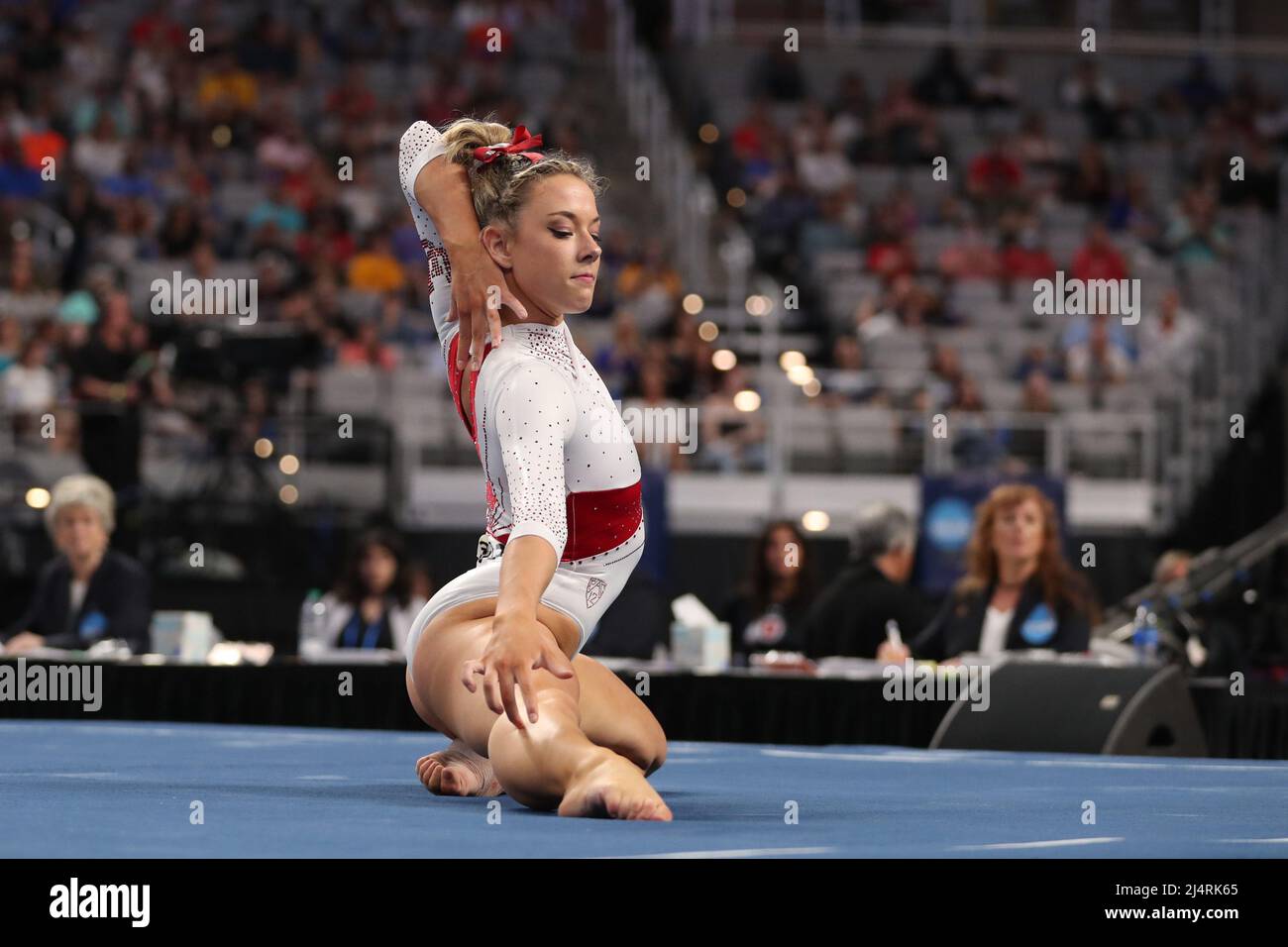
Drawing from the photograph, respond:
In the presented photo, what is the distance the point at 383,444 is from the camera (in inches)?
456

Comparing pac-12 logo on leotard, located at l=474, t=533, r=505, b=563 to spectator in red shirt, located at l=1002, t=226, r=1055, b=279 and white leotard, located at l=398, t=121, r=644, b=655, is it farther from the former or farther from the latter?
spectator in red shirt, located at l=1002, t=226, r=1055, b=279

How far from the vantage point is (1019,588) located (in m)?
7.26

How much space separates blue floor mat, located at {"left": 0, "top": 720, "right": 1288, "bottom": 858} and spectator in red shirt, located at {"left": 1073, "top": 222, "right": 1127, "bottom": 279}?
31.2 ft

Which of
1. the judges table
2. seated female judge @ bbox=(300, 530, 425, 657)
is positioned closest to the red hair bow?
the judges table

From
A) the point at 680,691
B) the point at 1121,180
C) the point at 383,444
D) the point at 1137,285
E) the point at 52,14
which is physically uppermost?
the point at 52,14

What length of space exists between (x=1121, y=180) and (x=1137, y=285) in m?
2.41

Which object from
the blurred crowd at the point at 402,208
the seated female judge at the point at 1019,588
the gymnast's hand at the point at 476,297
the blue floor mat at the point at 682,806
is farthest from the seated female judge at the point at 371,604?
the gymnast's hand at the point at 476,297

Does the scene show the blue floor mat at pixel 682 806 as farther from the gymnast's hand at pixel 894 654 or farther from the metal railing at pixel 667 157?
the metal railing at pixel 667 157

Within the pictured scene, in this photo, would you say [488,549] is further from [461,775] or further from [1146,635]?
[1146,635]

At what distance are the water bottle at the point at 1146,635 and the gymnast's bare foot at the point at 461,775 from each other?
4.17 metres

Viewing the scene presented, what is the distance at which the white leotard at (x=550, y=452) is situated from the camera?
11.5 ft

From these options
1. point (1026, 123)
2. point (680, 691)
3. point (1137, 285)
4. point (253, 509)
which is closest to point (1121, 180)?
point (1026, 123)

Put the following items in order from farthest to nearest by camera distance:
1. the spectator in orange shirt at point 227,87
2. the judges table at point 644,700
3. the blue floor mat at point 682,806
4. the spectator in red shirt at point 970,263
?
1. the spectator in orange shirt at point 227,87
2. the spectator in red shirt at point 970,263
3. the judges table at point 644,700
4. the blue floor mat at point 682,806
